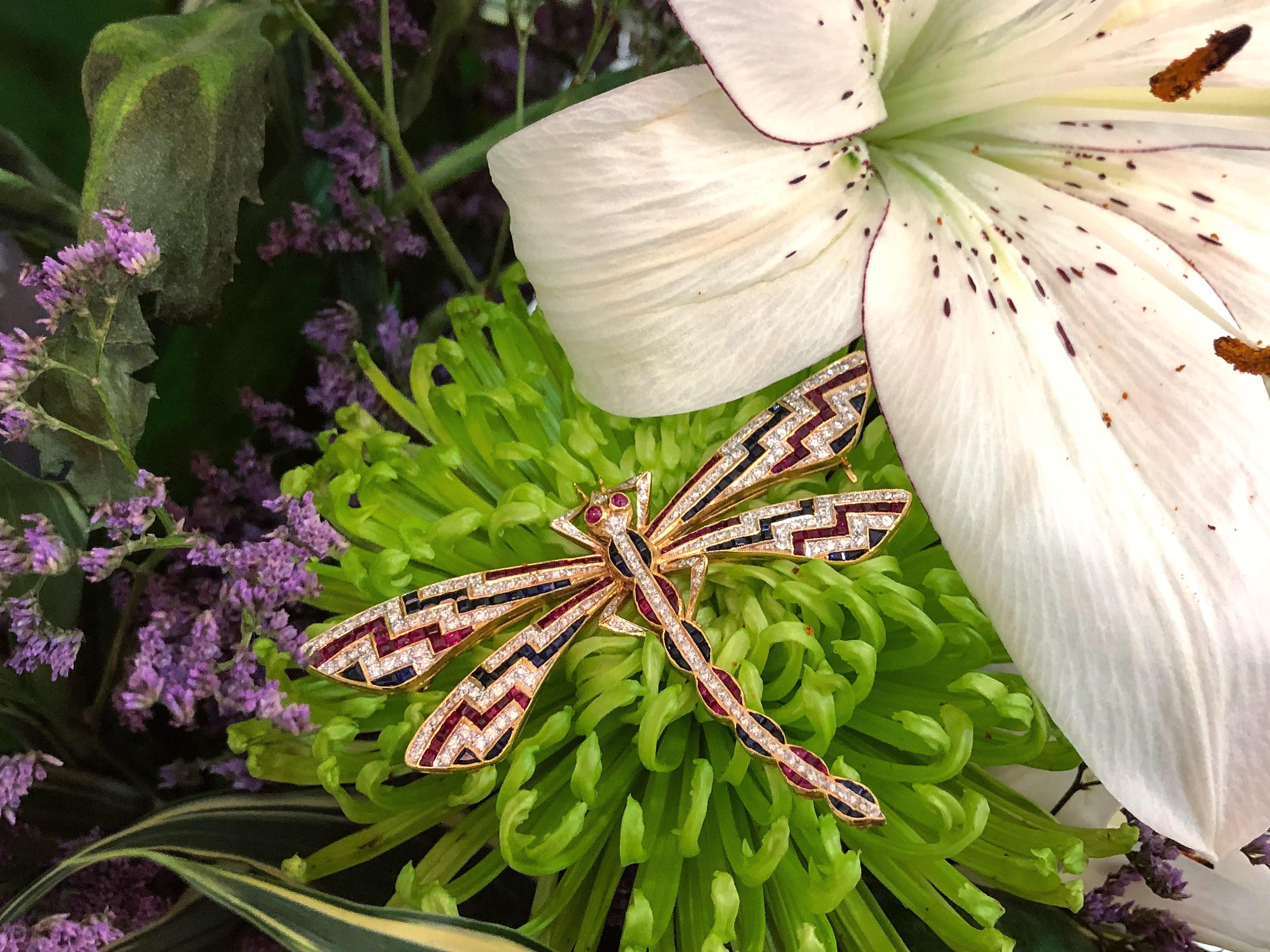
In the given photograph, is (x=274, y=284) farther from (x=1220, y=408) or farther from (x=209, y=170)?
(x=1220, y=408)

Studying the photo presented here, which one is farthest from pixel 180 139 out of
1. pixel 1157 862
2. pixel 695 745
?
pixel 1157 862

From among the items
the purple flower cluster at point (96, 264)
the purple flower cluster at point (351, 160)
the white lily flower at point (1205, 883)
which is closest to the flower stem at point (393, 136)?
the purple flower cluster at point (351, 160)

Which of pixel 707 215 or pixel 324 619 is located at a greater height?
pixel 707 215

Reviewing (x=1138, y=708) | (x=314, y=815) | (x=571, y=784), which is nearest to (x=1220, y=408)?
(x=1138, y=708)

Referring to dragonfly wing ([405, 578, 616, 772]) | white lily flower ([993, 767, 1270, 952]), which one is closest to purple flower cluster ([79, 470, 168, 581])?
dragonfly wing ([405, 578, 616, 772])

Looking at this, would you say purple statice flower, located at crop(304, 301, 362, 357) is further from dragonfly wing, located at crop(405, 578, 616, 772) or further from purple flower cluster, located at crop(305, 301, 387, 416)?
dragonfly wing, located at crop(405, 578, 616, 772)

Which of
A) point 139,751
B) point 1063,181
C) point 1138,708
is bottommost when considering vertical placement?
point 139,751

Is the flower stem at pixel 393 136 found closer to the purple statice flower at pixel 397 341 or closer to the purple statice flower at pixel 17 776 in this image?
the purple statice flower at pixel 397 341
